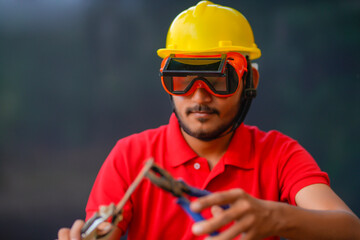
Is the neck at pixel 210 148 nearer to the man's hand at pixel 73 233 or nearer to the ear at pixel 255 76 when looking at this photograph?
the ear at pixel 255 76

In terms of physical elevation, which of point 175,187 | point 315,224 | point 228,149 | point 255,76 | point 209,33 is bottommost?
point 315,224

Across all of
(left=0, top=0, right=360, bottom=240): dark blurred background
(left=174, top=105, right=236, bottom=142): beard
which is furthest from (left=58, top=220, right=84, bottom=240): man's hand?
(left=0, top=0, right=360, bottom=240): dark blurred background

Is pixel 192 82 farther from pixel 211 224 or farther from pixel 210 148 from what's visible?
pixel 211 224

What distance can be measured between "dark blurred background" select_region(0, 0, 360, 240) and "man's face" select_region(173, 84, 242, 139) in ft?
2.90

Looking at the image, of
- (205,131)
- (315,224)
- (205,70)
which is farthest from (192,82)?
(315,224)

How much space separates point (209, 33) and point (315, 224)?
2.30 feet

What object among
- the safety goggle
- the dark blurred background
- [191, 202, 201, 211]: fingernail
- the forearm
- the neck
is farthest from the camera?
the dark blurred background

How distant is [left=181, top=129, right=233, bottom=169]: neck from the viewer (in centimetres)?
141

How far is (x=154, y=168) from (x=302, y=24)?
5.40 feet

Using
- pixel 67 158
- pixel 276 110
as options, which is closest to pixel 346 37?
pixel 276 110

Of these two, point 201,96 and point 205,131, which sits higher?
point 201,96

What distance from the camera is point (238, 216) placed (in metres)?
0.82

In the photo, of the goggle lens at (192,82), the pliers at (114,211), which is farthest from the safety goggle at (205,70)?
the pliers at (114,211)

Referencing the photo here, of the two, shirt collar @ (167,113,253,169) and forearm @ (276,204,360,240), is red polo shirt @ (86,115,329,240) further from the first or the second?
forearm @ (276,204,360,240)
